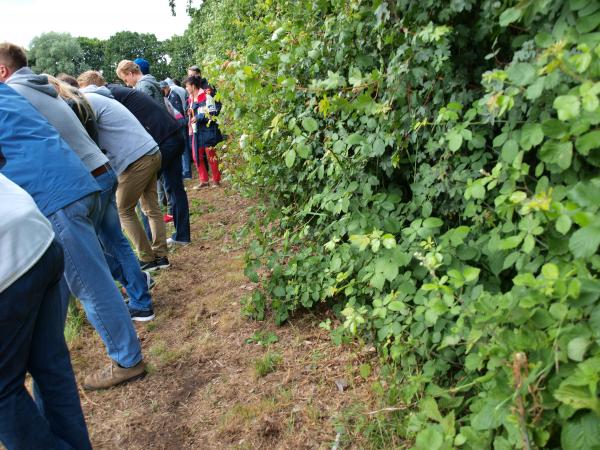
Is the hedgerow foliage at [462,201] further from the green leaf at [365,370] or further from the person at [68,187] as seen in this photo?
the person at [68,187]

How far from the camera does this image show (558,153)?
1483 mm

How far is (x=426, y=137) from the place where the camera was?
2.18 m

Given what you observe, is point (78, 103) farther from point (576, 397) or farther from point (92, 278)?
point (576, 397)

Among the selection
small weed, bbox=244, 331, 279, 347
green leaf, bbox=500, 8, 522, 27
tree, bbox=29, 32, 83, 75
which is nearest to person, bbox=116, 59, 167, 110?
small weed, bbox=244, 331, 279, 347

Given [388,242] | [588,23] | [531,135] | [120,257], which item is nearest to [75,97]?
[120,257]

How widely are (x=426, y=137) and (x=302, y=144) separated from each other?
0.61 m

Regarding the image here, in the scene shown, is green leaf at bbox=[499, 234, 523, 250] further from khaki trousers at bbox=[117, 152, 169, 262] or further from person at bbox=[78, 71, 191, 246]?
person at bbox=[78, 71, 191, 246]

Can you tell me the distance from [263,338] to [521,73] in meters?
2.23

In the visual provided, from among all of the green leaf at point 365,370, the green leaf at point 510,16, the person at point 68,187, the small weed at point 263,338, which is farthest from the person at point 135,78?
the green leaf at point 510,16

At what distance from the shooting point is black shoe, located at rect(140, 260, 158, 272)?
4480 millimetres

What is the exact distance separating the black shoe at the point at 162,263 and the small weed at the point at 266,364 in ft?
7.10

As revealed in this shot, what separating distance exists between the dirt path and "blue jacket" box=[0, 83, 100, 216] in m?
1.26

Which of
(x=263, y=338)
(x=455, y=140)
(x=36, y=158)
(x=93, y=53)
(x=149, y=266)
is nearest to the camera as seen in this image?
(x=455, y=140)

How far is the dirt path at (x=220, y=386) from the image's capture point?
2299 mm
